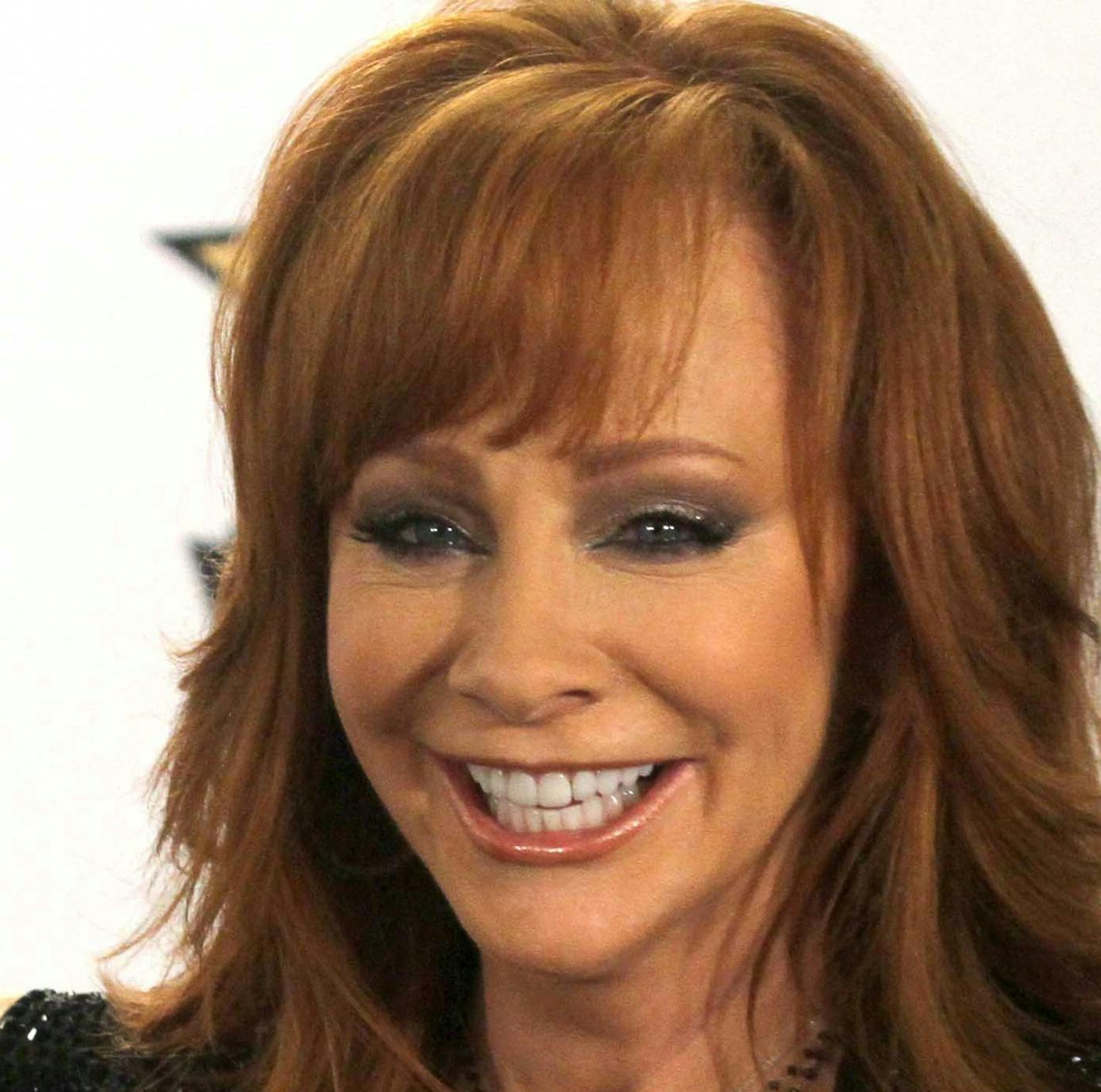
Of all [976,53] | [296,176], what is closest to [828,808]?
[296,176]

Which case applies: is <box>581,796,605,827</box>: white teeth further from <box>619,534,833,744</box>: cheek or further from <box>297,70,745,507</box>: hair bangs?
<box>297,70,745,507</box>: hair bangs

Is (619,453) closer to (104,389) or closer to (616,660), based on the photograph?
(616,660)

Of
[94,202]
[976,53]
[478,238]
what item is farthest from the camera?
[94,202]

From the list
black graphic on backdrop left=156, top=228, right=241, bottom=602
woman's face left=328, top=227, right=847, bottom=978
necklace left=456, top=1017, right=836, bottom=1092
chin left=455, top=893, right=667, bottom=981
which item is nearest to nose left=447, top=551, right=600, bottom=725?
woman's face left=328, top=227, right=847, bottom=978

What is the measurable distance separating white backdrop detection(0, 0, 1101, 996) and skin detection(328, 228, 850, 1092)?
0.75 m

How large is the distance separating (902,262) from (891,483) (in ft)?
0.38

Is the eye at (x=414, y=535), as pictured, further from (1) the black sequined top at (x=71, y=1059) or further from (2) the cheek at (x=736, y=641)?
(1) the black sequined top at (x=71, y=1059)

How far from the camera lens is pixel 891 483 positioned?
1.10m

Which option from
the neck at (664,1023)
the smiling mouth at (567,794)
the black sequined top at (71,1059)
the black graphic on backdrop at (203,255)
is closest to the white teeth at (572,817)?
the smiling mouth at (567,794)

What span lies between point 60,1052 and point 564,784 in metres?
0.47

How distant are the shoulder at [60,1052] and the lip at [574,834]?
0.37 m

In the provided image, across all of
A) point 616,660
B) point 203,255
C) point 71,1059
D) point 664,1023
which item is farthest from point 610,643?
point 203,255

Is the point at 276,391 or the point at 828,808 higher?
the point at 276,391

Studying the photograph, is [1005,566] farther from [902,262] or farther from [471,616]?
[471,616]
